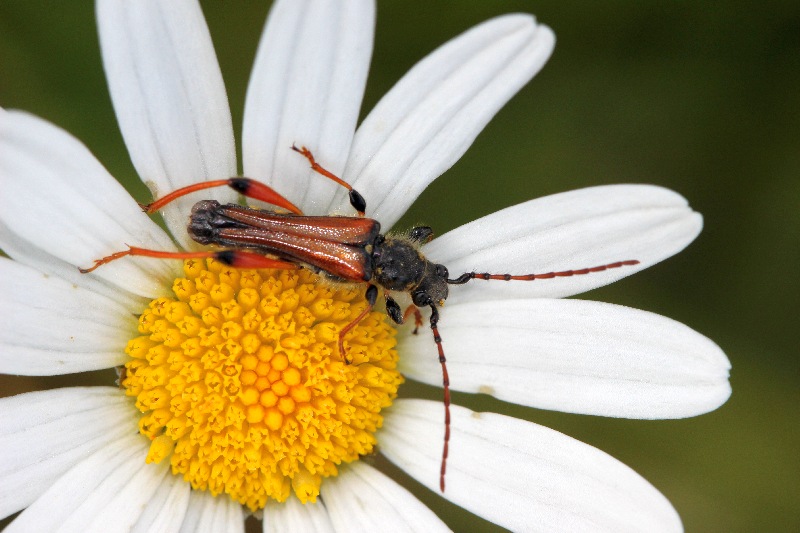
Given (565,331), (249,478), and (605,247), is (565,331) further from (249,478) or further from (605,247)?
(249,478)

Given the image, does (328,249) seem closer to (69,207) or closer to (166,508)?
A: (69,207)

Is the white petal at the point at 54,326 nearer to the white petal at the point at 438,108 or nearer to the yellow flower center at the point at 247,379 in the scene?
the yellow flower center at the point at 247,379

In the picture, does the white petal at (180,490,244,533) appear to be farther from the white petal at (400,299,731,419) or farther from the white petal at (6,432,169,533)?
the white petal at (400,299,731,419)

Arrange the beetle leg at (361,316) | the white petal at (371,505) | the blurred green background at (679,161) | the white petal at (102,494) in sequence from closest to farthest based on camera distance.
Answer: the white petal at (102,494) < the beetle leg at (361,316) < the white petal at (371,505) < the blurred green background at (679,161)

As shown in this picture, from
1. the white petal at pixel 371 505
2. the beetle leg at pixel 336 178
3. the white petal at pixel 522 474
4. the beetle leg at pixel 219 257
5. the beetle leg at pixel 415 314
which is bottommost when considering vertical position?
the white petal at pixel 371 505

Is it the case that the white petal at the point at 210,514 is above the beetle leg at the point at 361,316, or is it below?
below

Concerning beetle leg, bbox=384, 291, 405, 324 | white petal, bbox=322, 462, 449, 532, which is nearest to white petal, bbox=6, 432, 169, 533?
white petal, bbox=322, 462, 449, 532

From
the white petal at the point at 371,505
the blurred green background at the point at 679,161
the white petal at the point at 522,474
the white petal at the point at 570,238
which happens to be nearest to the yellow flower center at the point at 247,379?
the white petal at the point at 371,505
